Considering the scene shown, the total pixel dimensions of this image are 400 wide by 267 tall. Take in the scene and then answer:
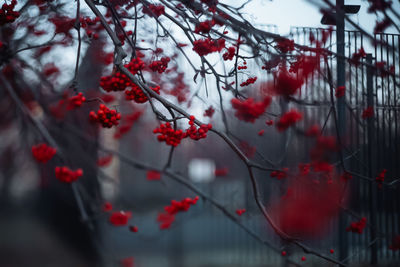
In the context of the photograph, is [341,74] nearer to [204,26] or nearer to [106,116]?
[204,26]

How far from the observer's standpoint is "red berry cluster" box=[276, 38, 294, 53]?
1.38 metres

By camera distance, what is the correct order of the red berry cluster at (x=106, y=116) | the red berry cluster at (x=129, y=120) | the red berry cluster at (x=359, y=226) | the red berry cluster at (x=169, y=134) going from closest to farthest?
the red berry cluster at (x=106, y=116), the red berry cluster at (x=169, y=134), the red berry cluster at (x=359, y=226), the red berry cluster at (x=129, y=120)

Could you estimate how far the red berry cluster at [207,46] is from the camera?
1412 millimetres

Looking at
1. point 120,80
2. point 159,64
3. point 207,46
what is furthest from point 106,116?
point 207,46

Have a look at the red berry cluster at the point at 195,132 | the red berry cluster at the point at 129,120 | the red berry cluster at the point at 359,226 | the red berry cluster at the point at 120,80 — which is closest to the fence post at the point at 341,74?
the red berry cluster at the point at 359,226

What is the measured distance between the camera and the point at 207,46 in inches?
55.9

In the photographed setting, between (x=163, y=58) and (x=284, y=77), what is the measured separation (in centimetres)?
54

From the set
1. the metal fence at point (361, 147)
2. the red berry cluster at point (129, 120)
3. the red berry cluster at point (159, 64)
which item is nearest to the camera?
the red berry cluster at point (159, 64)

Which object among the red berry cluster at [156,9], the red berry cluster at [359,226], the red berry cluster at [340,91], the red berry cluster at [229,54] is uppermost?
the red berry cluster at [156,9]

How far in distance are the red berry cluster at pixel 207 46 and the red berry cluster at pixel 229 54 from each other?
4 centimetres

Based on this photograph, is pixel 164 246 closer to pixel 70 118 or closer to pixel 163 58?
pixel 70 118

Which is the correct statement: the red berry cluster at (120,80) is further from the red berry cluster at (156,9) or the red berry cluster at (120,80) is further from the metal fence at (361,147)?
the metal fence at (361,147)

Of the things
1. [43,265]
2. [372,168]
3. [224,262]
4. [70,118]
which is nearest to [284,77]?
[372,168]

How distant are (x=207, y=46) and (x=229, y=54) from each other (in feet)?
0.41
